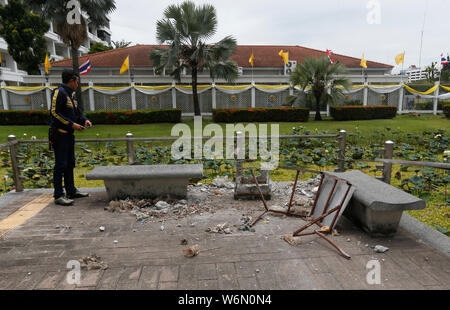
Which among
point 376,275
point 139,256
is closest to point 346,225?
point 376,275

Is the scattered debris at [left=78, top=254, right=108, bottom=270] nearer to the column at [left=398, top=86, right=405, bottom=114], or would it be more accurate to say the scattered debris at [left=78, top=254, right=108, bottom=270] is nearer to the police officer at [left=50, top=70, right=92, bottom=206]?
the police officer at [left=50, top=70, right=92, bottom=206]

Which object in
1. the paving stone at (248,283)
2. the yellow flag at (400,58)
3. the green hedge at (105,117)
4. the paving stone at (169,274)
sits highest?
the yellow flag at (400,58)

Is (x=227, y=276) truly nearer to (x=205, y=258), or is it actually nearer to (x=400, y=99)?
(x=205, y=258)

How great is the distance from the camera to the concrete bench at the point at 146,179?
460cm

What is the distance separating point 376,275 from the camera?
8.82ft

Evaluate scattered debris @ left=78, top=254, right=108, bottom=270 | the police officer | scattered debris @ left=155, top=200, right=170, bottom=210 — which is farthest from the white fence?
scattered debris @ left=78, top=254, right=108, bottom=270

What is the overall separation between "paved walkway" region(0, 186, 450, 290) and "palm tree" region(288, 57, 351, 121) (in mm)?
16014

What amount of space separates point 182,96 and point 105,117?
5416 mm

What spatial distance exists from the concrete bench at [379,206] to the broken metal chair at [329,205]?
0.55 ft

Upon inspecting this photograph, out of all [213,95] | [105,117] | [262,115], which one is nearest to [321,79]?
[262,115]

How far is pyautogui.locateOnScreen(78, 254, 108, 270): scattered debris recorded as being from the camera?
286 cm

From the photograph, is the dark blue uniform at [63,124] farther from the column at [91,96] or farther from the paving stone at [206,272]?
the column at [91,96]

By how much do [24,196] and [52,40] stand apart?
38434mm

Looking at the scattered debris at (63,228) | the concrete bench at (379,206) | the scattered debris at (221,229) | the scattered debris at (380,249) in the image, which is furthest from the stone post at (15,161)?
the scattered debris at (380,249)
